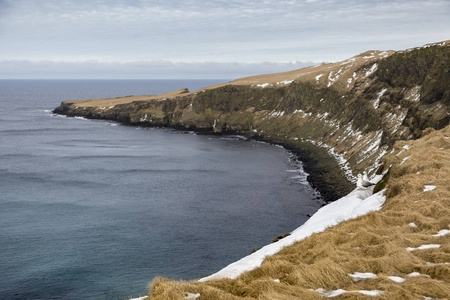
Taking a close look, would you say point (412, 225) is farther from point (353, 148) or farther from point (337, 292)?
point (353, 148)

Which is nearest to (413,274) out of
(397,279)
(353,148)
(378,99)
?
(397,279)

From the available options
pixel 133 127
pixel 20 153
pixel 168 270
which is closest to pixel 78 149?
pixel 20 153

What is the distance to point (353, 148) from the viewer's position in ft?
282

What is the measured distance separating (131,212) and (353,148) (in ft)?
164

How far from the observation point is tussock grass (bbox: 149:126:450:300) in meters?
11.3

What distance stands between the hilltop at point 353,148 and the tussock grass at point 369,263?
0.04 m

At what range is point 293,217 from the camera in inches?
2137

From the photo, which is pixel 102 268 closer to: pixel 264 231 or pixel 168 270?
pixel 168 270

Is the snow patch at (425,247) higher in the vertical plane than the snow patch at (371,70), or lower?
lower

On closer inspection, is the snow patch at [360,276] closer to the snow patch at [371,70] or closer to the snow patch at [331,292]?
the snow patch at [331,292]

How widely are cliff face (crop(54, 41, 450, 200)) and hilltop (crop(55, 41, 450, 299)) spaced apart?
339 millimetres

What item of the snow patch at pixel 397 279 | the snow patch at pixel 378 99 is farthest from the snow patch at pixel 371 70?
the snow patch at pixel 397 279

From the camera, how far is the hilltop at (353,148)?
12.3 metres

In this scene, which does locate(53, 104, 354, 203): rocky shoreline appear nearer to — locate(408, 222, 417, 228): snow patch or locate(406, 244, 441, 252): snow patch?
locate(408, 222, 417, 228): snow patch
